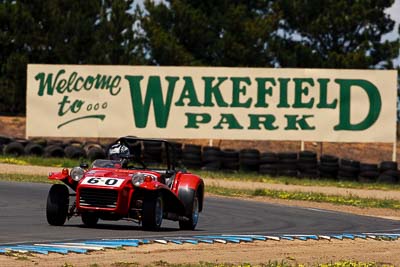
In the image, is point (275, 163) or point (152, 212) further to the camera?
point (275, 163)

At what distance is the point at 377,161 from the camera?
143ft

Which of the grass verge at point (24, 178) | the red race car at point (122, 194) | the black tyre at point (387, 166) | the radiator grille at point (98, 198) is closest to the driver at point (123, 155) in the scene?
the red race car at point (122, 194)

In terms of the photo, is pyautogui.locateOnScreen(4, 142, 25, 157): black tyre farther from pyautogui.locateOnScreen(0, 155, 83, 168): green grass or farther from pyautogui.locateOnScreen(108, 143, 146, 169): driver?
pyautogui.locateOnScreen(108, 143, 146, 169): driver

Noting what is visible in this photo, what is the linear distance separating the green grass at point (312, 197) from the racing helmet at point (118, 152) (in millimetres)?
10720

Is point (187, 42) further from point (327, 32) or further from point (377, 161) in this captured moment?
point (377, 161)

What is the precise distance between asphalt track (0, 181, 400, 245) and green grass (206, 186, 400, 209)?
2.81m

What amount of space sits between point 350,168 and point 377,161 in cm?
1004

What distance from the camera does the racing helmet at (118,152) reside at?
610 inches

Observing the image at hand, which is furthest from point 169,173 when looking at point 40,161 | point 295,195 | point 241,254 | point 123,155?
point 40,161

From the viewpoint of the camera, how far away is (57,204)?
14.7 metres

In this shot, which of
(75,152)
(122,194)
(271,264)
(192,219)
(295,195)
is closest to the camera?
(271,264)

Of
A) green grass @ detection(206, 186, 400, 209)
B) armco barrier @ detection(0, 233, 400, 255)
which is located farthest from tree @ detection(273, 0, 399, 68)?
armco barrier @ detection(0, 233, 400, 255)

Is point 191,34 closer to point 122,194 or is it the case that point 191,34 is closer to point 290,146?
point 290,146

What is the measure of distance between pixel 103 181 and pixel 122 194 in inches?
12.0
